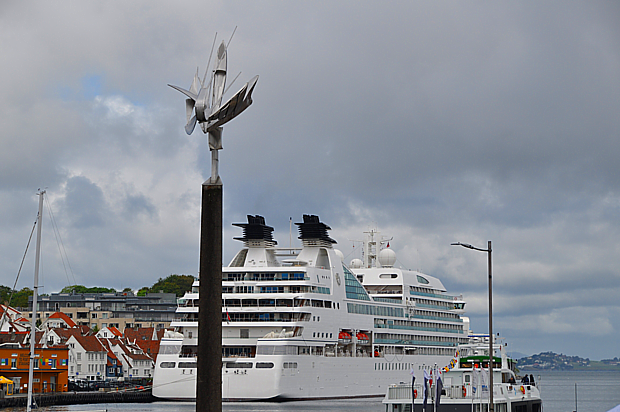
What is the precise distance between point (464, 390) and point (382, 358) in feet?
154

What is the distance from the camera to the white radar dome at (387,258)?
10738cm

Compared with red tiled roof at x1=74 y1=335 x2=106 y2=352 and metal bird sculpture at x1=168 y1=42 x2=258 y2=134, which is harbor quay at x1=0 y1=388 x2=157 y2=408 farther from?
metal bird sculpture at x1=168 y1=42 x2=258 y2=134

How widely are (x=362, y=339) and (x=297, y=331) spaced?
45.9ft

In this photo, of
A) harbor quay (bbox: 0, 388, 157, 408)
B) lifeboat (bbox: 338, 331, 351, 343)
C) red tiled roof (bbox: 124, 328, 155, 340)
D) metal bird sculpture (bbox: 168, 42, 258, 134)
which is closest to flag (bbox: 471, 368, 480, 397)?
metal bird sculpture (bbox: 168, 42, 258, 134)

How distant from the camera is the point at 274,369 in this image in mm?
72125

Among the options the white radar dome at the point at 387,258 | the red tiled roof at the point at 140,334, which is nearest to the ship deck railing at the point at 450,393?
the white radar dome at the point at 387,258

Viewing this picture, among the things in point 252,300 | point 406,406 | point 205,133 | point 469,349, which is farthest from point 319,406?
point 205,133

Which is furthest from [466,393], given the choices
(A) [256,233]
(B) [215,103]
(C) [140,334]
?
(C) [140,334]

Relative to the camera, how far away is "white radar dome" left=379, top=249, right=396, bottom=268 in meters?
107

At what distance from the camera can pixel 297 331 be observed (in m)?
76.1

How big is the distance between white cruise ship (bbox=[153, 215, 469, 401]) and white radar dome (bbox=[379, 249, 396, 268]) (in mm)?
6853

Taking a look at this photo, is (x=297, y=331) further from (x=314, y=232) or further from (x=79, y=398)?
(x=79, y=398)

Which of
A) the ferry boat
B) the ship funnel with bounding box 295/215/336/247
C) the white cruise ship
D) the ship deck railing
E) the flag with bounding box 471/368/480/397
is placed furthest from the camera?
the ship funnel with bounding box 295/215/336/247

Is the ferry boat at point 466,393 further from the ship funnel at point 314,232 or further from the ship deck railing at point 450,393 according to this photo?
the ship funnel at point 314,232
